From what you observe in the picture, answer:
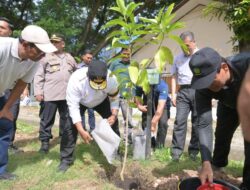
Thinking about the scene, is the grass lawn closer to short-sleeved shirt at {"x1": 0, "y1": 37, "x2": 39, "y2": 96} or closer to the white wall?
short-sleeved shirt at {"x1": 0, "y1": 37, "x2": 39, "y2": 96}

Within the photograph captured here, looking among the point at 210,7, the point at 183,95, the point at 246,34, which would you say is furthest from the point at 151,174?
the point at 210,7

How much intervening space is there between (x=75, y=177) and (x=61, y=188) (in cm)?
37

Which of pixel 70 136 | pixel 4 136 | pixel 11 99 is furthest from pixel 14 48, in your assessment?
pixel 70 136

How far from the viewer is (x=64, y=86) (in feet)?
19.0

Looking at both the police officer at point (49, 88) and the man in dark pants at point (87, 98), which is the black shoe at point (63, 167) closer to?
the man in dark pants at point (87, 98)

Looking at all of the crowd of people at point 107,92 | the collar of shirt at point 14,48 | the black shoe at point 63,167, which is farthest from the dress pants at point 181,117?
the collar of shirt at point 14,48

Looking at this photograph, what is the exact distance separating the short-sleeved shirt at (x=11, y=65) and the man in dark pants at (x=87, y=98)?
1.65 ft

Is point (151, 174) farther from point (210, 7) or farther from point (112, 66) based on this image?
point (210, 7)

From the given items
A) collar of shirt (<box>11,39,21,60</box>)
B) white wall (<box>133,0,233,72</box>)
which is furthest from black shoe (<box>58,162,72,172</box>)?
white wall (<box>133,0,233,72</box>)

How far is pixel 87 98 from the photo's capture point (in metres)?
4.58

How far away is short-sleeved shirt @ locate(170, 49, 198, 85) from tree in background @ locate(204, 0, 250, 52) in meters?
3.53

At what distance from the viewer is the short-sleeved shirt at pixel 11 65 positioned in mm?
3965

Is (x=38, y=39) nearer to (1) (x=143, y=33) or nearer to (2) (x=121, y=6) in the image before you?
(2) (x=121, y=6)

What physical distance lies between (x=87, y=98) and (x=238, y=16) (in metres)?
5.74
